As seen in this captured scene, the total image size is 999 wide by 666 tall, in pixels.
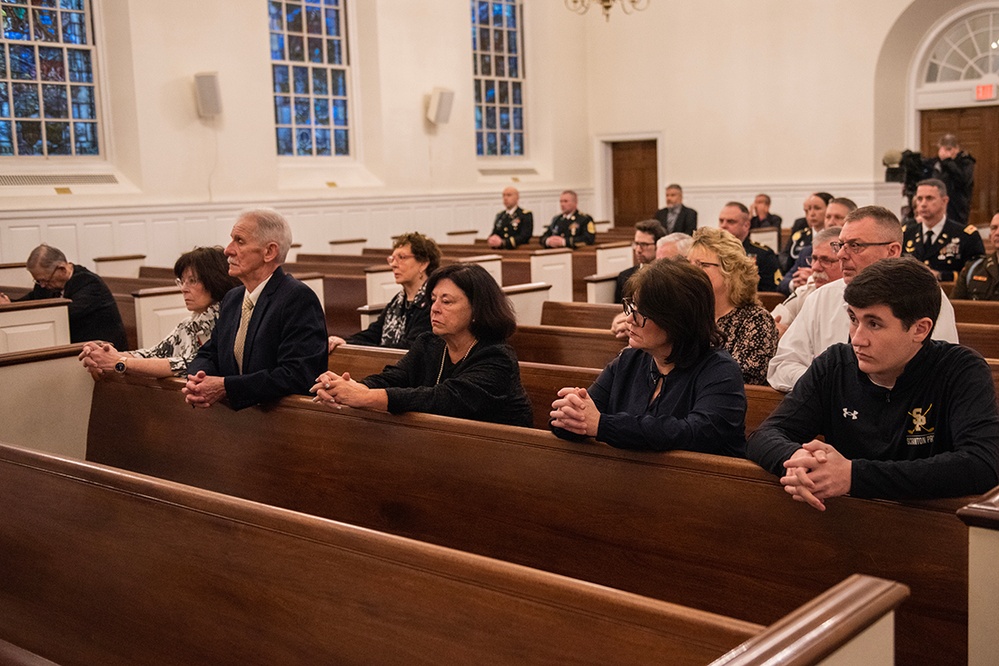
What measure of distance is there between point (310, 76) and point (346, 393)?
10.1 meters

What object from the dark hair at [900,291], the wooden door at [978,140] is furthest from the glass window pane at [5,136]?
the wooden door at [978,140]

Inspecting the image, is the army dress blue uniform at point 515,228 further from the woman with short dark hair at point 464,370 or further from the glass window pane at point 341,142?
the woman with short dark hair at point 464,370

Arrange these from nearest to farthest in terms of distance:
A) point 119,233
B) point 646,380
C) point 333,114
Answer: point 646,380
point 119,233
point 333,114

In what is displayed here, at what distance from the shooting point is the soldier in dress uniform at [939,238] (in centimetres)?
604

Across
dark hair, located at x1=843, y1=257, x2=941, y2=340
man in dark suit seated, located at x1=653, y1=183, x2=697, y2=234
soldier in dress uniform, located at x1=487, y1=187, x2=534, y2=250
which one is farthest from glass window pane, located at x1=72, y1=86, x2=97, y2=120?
dark hair, located at x1=843, y1=257, x2=941, y2=340

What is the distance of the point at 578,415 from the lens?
2457 mm

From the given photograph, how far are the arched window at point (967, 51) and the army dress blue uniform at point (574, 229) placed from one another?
566 cm

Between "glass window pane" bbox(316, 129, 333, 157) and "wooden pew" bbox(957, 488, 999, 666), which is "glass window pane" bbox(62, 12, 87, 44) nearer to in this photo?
"glass window pane" bbox(316, 129, 333, 157)

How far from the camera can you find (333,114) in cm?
1262

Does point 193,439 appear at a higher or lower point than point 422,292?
lower

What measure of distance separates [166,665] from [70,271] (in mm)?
4698

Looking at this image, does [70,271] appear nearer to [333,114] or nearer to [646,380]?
[646,380]

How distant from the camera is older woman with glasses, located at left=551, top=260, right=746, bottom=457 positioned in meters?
2.41

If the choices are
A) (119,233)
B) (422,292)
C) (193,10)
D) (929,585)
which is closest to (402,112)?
(193,10)
